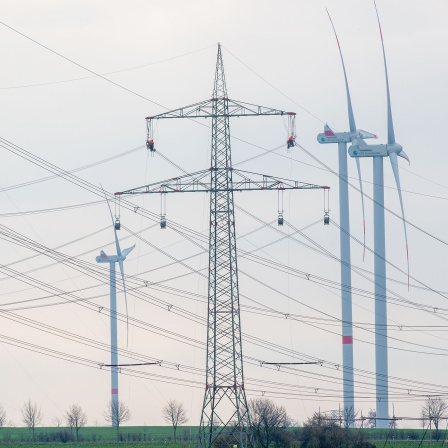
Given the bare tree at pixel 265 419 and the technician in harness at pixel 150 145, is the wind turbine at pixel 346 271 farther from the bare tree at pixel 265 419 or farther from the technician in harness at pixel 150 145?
the technician in harness at pixel 150 145

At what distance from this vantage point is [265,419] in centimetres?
12538

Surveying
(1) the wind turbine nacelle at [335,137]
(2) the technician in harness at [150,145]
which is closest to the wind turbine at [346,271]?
(1) the wind turbine nacelle at [335,137]

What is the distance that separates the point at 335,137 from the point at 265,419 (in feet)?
166

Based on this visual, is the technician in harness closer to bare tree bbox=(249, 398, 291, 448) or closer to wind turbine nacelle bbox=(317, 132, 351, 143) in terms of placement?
bare tree bbox=(249, 398, 291, 448)

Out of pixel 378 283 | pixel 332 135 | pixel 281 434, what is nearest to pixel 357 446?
pixel 281 434

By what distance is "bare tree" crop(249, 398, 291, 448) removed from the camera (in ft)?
Result: 415

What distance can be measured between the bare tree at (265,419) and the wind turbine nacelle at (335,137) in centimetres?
2809

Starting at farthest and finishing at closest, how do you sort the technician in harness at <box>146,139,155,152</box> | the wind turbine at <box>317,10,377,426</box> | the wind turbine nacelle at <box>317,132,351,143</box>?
the wind turbine nacelle at <box>317,132,351,143</box>, the wind turbine at <box>317,10,377,426</box>, the technician in harness at <box>146,139,155,152</box>

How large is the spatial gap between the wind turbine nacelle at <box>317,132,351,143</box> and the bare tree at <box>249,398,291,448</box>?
92.2 feet

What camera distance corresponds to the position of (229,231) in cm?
9325

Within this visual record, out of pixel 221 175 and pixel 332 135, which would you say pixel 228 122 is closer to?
pixel 221 175

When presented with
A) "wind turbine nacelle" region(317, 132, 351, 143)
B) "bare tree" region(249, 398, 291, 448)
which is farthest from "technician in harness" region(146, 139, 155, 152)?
A: "wind turbine nacelle" region(317, 132, 351, 143)

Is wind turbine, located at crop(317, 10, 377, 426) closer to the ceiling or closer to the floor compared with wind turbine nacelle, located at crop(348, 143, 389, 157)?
closer to the floor

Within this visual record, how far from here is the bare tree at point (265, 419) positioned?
415 feet
